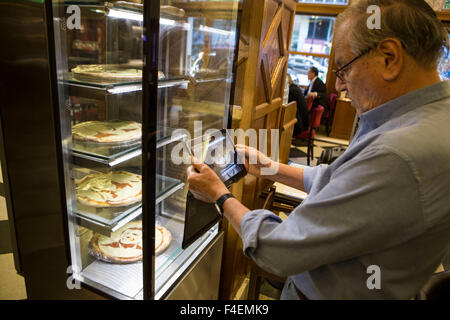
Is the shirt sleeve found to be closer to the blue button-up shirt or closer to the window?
the blue button-up shirt

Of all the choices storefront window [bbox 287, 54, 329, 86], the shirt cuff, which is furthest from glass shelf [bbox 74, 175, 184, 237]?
storefront window [bbox 287, 54, 329, 86]

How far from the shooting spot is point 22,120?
151 centimetres

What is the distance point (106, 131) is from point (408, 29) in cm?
133

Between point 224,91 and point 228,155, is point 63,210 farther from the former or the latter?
point 224,91

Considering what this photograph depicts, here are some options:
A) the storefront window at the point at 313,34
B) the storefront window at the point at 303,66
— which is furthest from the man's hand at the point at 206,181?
the storefront window at the point at 313,34

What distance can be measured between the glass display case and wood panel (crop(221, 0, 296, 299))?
0.14 metres

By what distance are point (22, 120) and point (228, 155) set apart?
1.03 meters

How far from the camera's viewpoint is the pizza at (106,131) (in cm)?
148

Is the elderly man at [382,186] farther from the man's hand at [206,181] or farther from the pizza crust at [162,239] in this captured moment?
the pizza crust at [162,239]

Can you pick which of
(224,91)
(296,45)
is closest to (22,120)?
(224,91)

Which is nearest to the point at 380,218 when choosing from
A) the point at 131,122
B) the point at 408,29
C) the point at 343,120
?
the point at 408,29

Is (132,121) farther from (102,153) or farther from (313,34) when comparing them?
(313,34)

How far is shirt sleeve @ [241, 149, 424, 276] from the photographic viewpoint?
842mm

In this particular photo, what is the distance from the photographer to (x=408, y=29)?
90cm
